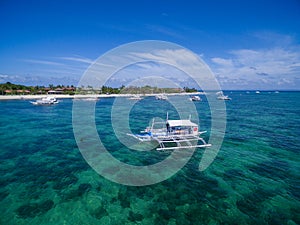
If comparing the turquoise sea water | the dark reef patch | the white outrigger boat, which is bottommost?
the dark reef patch

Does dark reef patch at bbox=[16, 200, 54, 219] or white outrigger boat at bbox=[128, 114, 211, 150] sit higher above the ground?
white outrigger boat at bbox=[128, 114, 211, 150]

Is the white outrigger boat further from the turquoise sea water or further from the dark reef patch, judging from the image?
the dark reef patch

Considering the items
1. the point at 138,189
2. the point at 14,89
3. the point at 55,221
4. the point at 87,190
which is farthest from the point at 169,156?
the point at 14,89

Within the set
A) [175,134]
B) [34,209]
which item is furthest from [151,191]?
[175,134]

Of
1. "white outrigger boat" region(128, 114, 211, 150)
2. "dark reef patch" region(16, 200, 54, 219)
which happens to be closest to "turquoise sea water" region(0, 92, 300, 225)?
"dark reef patch" region(16, 200, 54, 219)

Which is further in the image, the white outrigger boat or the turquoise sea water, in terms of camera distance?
the white outrigger boat

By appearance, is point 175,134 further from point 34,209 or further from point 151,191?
point 34,209

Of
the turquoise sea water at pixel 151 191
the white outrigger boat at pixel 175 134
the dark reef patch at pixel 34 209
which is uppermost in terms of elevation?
the white outrigger boat at pixel 175 134

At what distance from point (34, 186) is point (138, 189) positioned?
6.50 m

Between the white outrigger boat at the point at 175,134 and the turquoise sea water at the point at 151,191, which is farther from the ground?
the white outrigger boat at the point at 175,134

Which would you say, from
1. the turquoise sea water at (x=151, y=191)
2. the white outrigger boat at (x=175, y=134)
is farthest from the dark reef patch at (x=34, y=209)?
the white outrigger boat at (x=175, y=134)

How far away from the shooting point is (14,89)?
294 ft

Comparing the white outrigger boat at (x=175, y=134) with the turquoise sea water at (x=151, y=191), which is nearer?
the turquoise sea water at (x=151, y=191)

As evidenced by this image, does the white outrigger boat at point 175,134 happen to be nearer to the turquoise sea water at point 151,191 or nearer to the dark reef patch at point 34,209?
the turquoise sea water at point 151,191
